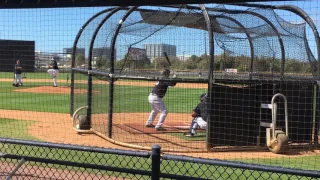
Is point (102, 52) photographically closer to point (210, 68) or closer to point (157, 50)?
point (157, 50)

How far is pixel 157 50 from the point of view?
888cm

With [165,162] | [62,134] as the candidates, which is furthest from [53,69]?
[165,162]

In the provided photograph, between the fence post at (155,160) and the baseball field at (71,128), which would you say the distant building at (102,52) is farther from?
the fence post at (155,160)

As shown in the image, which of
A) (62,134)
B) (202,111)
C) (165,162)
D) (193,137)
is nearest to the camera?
(165,162)

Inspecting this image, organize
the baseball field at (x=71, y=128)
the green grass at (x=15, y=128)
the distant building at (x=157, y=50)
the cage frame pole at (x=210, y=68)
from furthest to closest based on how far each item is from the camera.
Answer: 1. the green grass at (x=15, y=128)
2. the distant building at (x=157, y=50)
3. the cage frame pole at (x=210, y=68)
4. the baseball field at (x=71, y=128)

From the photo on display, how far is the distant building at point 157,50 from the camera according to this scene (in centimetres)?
870

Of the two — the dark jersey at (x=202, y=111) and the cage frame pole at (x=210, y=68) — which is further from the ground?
the cage frame pole at (x=210, y=68)

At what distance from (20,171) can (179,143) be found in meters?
4.15

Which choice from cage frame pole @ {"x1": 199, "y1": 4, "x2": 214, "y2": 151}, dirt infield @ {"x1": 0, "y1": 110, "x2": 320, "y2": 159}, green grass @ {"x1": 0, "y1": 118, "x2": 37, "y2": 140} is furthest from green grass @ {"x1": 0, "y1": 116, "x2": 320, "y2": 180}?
cage frame pole @ {"x1": 199, "y1": 4, "x2": 214, "y2": 151}

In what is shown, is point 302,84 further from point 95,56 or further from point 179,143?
point 95,56

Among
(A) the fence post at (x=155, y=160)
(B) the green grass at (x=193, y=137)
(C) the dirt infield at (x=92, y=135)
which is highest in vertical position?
(A) the fence post at (x=155, y=160)

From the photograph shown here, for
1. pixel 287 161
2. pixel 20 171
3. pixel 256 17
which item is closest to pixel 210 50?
pixel 256 17

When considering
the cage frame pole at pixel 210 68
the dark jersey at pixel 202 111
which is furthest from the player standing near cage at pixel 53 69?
the cage frame pole at pixel 210 68

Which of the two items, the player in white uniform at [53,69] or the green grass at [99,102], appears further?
the player in white uniform at [53,69]
